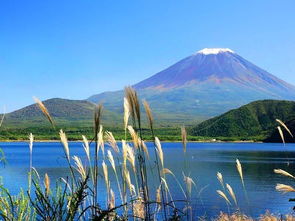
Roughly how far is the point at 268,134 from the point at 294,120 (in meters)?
25.2

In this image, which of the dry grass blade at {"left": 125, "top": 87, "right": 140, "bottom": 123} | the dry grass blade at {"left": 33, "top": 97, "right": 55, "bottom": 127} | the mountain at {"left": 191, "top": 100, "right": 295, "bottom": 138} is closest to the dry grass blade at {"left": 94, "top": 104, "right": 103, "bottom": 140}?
the dry grass blade at {"left": 125, "top": 87, "right": 140, "bottom": 123}

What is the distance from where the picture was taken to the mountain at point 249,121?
→ 7062 inches

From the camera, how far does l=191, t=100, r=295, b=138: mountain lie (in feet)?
589

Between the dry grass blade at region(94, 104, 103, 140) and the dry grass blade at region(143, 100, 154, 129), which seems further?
the dry grass blade at region(143, 100, 154, 129)

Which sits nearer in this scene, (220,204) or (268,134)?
(220,204)

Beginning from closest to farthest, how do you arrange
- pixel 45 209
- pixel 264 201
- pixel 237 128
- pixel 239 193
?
pixel 45 209 → pixel 264 201 → pixel 239 193 → pixel 237 128

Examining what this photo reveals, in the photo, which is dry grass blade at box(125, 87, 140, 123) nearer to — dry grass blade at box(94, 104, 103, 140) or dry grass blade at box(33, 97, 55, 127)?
dry grass blade at box(94, 104, 103, 140)

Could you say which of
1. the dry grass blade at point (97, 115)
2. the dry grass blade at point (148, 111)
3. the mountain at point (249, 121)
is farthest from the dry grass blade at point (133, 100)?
the mountain at point (249, 121)

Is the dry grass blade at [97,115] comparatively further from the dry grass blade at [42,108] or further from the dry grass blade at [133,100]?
the dry grass blade at [42,108]

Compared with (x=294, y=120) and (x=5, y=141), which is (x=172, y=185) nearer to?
(x=294, y=120)

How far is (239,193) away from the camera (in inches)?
1596

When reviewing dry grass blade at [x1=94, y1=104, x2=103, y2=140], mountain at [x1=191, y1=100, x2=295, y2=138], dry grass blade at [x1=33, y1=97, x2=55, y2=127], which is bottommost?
dry grass blade at [x1=94, y1=104, x2=103, y2=140]

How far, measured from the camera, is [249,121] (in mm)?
185125

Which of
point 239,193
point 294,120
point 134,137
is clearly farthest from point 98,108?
point 294,120
